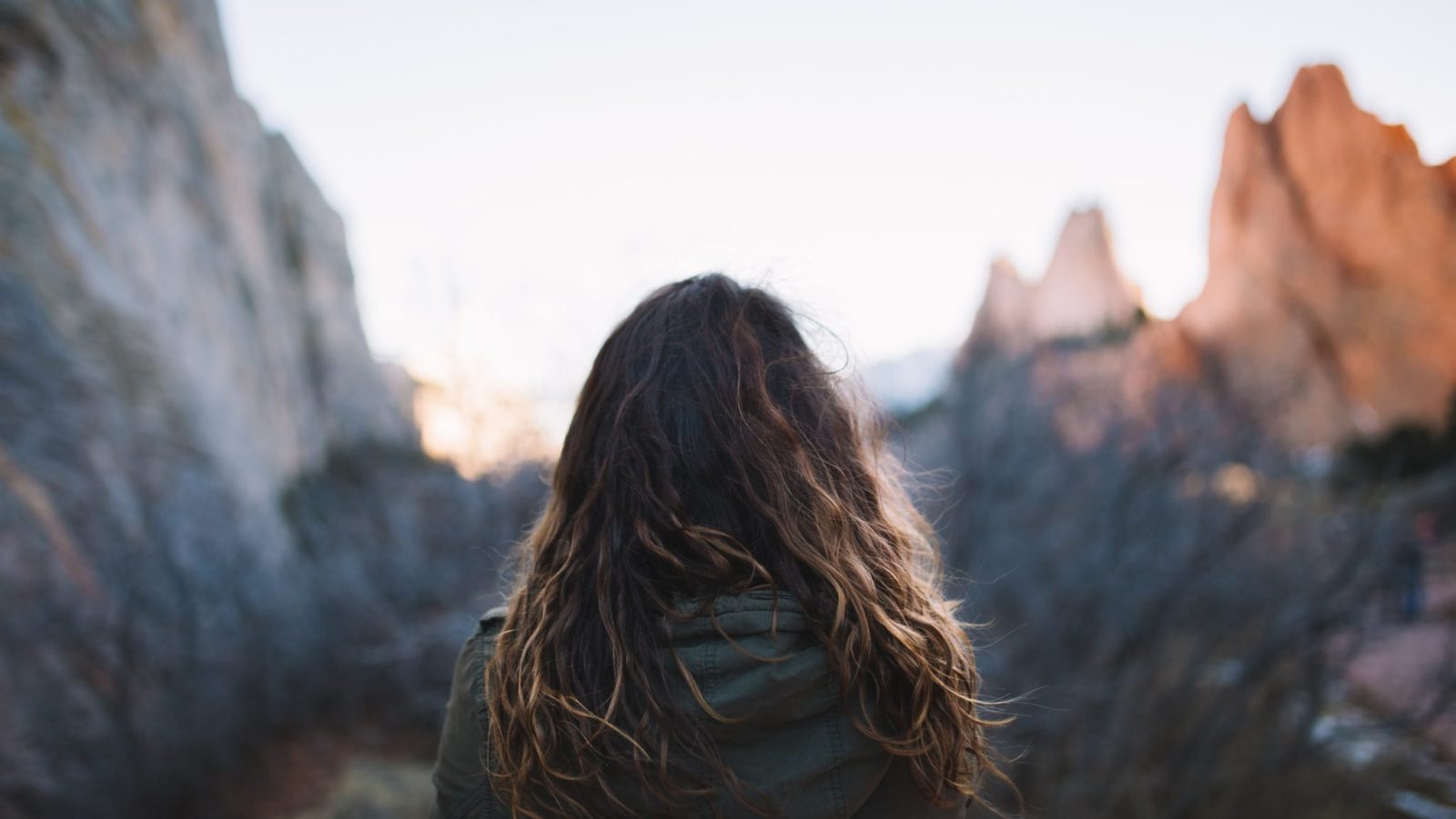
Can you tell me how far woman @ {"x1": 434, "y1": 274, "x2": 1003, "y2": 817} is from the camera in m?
1.08

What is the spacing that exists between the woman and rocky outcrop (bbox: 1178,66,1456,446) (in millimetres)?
5742

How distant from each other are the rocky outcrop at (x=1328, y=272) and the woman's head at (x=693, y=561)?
5717 millimetres

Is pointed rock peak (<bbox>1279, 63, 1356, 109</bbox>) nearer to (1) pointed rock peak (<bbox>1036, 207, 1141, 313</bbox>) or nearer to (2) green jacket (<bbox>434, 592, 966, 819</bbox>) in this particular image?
(2) green jacket (<bbox>434, 592, 966, 819</bbox>)

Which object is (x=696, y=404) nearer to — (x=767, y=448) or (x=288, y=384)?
(x=767, y=448)

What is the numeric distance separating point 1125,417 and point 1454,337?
2.55 metres

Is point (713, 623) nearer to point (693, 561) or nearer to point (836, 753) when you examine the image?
point (693, 561)

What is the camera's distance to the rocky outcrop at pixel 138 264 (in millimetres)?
3895

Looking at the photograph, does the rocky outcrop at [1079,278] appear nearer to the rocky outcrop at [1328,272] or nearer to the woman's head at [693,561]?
the rocky outcrop at [1328,272]

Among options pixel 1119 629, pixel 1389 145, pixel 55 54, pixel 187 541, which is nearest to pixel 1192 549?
pixel 1119 629

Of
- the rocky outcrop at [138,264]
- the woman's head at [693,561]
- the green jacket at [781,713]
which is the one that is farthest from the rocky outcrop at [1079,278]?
the green jacket at [781,713]

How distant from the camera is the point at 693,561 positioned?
1.18 meters

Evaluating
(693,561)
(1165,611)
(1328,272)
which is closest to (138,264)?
(693,561)

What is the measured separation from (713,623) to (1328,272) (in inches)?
389

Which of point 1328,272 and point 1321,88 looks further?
point 1328,272
